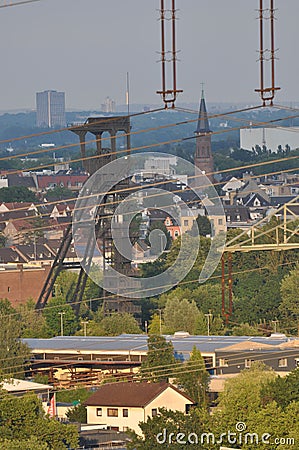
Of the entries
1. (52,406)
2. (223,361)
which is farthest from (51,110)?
(52,406)

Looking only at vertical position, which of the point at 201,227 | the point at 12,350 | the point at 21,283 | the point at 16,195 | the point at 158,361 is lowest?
the point at 16,195

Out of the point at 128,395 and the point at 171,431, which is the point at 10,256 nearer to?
the point at 128,395

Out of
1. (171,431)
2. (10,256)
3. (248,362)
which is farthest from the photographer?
(10,256)

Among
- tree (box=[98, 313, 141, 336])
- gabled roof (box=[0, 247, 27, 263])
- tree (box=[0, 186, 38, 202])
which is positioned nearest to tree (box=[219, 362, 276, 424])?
tree (box=[98, 313, 141, 336])

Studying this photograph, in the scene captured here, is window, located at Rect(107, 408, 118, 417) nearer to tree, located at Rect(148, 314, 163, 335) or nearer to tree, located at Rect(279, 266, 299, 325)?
tree, located at Rect(148, 314, 163, 335)

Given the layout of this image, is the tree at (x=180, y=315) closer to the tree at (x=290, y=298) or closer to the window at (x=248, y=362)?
the tree at (x=290, y=298)

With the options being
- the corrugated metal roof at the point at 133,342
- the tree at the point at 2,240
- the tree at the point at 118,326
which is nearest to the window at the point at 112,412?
the corrugated metal roof at the point at 133,342

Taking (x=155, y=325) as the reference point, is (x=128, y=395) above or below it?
above
